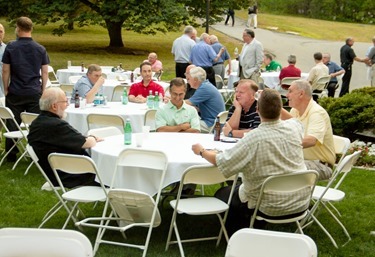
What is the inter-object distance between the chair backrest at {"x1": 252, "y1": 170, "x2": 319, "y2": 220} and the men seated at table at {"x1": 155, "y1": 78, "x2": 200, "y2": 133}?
227cm

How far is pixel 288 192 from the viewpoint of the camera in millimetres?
5551

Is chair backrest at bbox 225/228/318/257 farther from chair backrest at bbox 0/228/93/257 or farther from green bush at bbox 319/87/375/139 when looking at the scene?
green bush at bbox 319/87/375/139

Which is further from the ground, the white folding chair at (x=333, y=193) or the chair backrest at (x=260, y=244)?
the chair backrest at (x=260, y=244)

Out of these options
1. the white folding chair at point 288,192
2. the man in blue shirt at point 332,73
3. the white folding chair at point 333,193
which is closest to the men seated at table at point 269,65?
the man in blue shirt at point 332,73

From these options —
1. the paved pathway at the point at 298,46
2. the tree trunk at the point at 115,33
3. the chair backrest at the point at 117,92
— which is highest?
the chair backrest at the point at 117,92

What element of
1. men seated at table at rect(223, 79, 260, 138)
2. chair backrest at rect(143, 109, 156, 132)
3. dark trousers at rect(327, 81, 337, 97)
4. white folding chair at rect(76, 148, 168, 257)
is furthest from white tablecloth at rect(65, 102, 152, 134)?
dark trousers at rect(327, 81, 337, 97)

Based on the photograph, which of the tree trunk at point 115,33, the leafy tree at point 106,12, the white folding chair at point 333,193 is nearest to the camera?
the white folding chair at point 333,193

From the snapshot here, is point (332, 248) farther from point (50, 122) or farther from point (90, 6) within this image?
point (90, 6)

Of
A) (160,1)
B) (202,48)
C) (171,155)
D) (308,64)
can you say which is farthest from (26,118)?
(308,64)

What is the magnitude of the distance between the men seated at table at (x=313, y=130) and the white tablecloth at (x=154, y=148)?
2.80 ft

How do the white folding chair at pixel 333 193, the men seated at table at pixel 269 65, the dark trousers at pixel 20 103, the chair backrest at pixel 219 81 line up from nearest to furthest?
the white folding chair at pixel 333 193 < the dark trousers at pixel 20 103 < the chair backrest at pixel 219 81 < the men seated at table at pixel 269 65

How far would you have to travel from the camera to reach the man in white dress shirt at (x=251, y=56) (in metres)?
14.4

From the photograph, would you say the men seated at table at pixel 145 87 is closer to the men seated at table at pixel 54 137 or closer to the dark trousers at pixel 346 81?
the men seated at table at pixel 54 137

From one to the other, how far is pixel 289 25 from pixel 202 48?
31.4 metres
